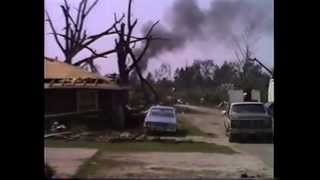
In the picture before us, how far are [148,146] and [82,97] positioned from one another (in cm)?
520

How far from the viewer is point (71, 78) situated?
28.6m

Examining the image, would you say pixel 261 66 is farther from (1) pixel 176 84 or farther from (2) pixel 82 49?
(2) pixel 82 49

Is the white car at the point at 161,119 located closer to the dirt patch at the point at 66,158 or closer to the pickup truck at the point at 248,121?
the pickup truck at the point at 248,121

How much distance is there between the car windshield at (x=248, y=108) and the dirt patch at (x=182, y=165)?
4.25m

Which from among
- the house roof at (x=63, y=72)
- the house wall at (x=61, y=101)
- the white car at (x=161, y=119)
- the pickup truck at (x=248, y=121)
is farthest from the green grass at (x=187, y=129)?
the house wall at (x=61, y=101)

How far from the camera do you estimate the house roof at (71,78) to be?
26.5 meters

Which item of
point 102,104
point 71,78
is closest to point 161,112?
point 102,104

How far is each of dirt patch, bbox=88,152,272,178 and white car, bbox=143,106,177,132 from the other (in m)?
6.40

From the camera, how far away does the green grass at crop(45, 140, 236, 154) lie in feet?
78.4

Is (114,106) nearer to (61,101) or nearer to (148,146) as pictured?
(61,101)

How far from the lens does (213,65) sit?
30906 millimetres

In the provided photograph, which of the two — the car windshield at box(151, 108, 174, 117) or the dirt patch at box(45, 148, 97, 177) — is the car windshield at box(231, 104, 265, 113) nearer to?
the car windshield at box(151, 108, 174, 117)
